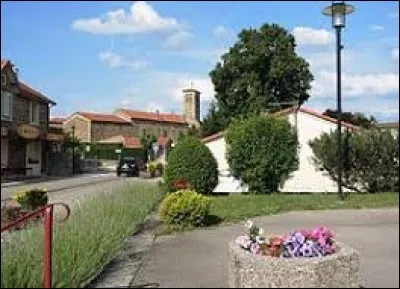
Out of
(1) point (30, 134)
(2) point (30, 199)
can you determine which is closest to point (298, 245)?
(2) point (30, 199)

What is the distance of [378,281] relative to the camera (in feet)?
18.9

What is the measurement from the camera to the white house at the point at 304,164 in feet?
82.1

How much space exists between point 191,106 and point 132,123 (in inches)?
562

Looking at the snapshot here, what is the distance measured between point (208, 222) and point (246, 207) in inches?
140

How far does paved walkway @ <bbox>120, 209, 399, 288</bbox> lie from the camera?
17.5 feet

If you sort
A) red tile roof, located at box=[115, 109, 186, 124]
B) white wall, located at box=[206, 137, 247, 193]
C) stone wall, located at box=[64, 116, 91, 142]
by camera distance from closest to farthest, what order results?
white wall, located at box=[206, 137, 247, 193] → stone wall, located at box=[64, 116, 91, 142] → red tile roof, located at box=[115, 109, 186, 124]

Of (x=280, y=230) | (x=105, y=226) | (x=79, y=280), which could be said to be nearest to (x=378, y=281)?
(x=79, y=280)

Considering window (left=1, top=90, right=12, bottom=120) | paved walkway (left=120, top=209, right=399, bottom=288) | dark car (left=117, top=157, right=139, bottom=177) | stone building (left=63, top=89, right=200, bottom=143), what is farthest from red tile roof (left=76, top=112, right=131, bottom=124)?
paved walkway (left=120, top=209, right=399, bottom=288)

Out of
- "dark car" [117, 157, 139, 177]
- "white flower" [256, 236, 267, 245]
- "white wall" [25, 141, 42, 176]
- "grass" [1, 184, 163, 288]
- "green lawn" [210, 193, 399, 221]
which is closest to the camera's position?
"grass" [1, 184, 163, 288]

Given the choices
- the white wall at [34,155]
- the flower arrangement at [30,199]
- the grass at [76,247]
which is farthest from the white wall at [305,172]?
the white wall at [34,155]

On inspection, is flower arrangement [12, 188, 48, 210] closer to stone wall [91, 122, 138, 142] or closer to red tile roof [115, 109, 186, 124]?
stone wall [91, 122, 138, 142]

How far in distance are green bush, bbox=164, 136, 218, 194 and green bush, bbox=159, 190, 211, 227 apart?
8.88m

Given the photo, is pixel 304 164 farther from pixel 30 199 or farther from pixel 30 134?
pixel 30 134

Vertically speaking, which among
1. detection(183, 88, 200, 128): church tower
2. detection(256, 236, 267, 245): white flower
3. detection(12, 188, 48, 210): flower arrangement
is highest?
detection(183, 88, 200, 128): church tower
